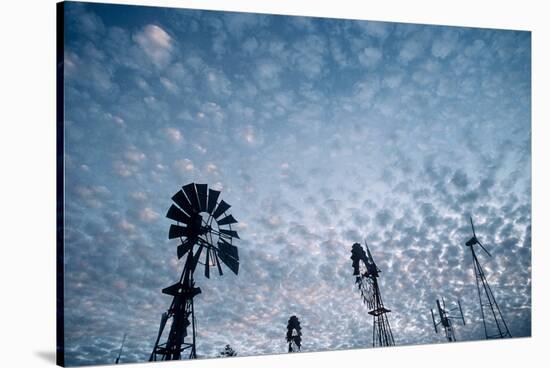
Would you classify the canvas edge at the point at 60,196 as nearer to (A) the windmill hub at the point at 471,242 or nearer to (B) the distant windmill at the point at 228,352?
(B) the distant windmill at the point at 228,352

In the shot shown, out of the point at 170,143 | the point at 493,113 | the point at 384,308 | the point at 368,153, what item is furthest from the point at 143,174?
the point at 493,113

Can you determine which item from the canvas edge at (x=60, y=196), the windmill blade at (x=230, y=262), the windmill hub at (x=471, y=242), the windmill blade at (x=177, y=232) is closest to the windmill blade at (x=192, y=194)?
the windmill blade at (x=177, y=232)

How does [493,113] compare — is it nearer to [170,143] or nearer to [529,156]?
[529,156]

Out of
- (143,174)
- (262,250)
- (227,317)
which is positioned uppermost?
(143,174)

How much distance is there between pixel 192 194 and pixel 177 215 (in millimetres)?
243

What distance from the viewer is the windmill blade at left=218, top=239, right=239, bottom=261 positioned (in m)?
7.55

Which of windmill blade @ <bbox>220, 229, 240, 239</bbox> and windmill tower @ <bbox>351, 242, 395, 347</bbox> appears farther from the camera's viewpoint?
windmill tower @ <bbox>351, 242, 395, 347</bbox>

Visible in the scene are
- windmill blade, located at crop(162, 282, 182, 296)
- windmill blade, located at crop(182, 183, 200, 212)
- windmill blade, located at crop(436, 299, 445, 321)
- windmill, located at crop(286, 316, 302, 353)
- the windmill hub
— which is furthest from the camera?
the windmill hub

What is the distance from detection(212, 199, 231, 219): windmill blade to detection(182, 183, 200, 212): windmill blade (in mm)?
185

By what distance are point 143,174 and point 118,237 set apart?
0.62 metres

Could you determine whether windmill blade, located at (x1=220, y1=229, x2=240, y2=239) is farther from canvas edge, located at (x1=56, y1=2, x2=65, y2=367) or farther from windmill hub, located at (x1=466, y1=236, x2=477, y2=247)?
windmill hub, located at (x1=466, y1=236, x2=477, y2=247)

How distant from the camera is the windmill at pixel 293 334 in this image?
7.79 meters

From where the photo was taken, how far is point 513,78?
872 cm

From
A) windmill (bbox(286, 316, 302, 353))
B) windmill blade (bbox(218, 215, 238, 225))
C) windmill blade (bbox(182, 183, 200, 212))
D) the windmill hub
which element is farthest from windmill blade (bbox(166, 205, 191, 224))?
the windmill hub
